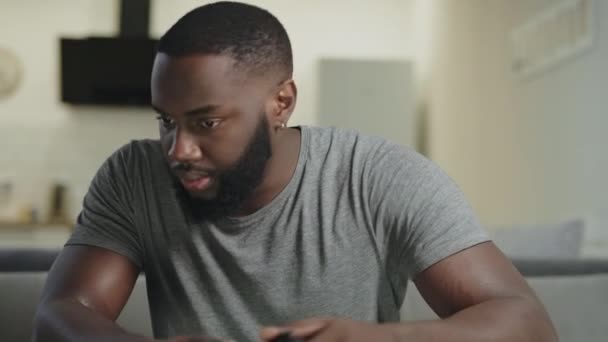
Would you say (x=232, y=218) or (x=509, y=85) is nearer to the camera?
(x=232, y=218)

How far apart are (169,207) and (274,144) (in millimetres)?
191

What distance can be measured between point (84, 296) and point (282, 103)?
39 cm

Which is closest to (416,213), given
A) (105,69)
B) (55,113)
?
(105,69)

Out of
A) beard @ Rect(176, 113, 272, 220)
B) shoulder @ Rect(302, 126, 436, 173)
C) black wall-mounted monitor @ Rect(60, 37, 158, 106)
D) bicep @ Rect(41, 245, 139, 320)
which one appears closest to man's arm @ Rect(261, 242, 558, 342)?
shoulder @ Rect(302, 126, 436, 173)

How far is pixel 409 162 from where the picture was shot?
121cm

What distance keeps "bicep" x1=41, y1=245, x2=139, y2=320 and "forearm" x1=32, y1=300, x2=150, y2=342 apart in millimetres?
22

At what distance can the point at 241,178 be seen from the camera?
1177 mm

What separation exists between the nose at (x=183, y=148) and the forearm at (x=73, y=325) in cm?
24

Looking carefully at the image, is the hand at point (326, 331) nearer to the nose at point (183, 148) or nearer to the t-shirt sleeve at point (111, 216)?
the nose at point (183, 148)

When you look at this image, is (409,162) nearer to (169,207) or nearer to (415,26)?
(169,207)

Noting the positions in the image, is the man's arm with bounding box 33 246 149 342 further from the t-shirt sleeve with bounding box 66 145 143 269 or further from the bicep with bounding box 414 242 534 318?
the bicep with bounding box 414 242 534 318

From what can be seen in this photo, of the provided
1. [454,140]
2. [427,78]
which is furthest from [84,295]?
[427,78]

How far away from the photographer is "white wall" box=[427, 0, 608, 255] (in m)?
3.25

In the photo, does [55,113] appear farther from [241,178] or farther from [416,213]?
[416,213]
